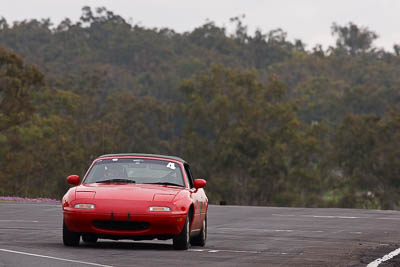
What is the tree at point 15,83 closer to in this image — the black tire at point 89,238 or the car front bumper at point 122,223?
the black tire at point 89,238

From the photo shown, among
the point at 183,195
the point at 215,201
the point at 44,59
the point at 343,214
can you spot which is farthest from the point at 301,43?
the point at 183,195

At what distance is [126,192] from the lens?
535 inches

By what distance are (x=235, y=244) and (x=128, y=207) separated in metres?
3.03

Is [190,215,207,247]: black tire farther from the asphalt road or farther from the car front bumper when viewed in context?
the car front bumper

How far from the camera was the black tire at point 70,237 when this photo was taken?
44.5 ft

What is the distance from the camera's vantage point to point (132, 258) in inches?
475

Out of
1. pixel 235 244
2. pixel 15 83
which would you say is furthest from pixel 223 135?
pixel 235 244

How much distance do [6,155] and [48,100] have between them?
2017 centimetres

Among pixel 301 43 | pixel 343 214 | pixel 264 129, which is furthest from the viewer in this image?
pixel 301 43

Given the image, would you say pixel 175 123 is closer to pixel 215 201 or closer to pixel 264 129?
pixel 264 129

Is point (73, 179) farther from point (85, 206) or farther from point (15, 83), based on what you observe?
point (15, 83)

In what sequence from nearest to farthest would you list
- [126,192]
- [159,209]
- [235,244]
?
[159,209] → [126,192] → [235,244]

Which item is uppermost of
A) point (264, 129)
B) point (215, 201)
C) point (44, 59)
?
point (44, 59)

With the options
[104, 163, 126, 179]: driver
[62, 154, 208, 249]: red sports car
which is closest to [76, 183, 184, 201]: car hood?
[62, 154, 208, 249]: red sports car
